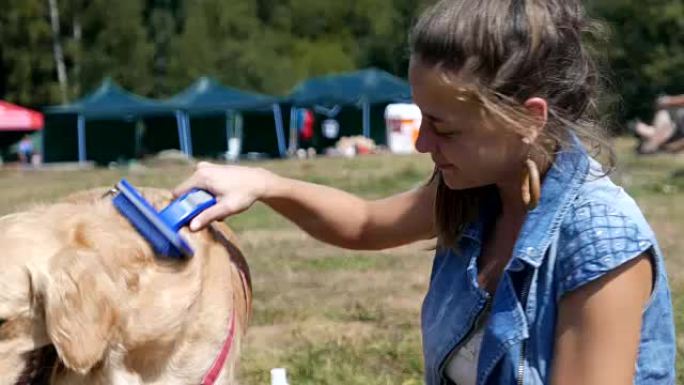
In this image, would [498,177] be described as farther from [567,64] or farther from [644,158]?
[644,158]

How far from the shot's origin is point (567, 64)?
8.55 feet

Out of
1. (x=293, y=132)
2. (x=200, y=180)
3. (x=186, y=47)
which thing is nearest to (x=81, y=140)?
(x=293, y=132)

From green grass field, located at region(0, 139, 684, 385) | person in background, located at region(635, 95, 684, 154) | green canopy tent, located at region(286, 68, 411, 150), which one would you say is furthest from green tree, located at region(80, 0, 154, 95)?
green grass field, located at region(0, 139, 684, 385)

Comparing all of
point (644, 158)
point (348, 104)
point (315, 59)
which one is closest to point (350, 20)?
point (315, 59)

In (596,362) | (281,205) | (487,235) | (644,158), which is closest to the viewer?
(596,362)

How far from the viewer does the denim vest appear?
2592 millimetres

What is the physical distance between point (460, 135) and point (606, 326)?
557 millimetres

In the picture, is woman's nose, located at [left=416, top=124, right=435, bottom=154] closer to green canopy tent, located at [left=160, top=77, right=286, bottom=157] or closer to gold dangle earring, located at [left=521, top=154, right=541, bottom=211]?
gold dangle earring, located at [left=521, top=154, right=541, bottom=211]

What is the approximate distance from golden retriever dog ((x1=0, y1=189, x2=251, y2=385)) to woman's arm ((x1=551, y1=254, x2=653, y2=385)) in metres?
1.02

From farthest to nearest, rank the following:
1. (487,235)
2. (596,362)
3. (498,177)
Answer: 1. (487,235)
2. (498,177)
3. (596,362)

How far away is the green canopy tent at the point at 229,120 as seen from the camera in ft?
110

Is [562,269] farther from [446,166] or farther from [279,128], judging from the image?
[279,128]

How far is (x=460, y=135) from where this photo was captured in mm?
2625

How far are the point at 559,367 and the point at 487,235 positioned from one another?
0.52 meters
